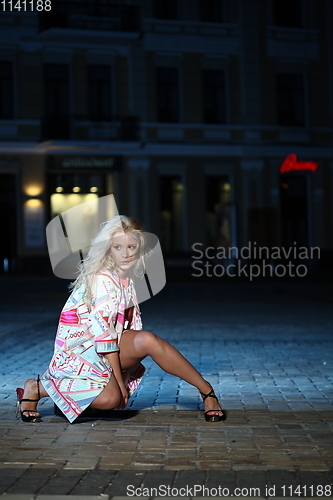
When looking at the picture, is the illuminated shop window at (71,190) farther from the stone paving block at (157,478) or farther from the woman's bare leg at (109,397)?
the stone paving block at (157,478)

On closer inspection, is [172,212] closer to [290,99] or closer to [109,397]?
[290,99]

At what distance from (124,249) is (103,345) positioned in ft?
2.21

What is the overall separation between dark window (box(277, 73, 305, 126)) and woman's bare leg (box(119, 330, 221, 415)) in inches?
1118

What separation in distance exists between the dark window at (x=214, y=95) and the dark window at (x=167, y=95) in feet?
3.98

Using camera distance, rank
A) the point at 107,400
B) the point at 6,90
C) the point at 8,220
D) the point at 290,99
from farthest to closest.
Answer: the point at 290,99, the point at 8,220, the point at 6,90, the point at 107,400

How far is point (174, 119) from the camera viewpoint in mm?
31969

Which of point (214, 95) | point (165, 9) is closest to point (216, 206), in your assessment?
point (214, 95)

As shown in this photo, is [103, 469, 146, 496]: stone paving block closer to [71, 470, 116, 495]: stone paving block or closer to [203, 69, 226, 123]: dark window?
[71, 470, 116, 495]: stone paving block

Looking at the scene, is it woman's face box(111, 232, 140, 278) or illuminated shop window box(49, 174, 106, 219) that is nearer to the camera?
woman's face box(111, 232, 140, 278)

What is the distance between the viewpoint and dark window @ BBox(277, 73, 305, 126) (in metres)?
33.1

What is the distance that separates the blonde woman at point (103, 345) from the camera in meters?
5.40

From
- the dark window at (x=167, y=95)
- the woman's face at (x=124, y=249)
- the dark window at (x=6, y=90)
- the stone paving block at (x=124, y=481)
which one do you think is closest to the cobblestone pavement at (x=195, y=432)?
the stone paving block at (x=124, y=481)

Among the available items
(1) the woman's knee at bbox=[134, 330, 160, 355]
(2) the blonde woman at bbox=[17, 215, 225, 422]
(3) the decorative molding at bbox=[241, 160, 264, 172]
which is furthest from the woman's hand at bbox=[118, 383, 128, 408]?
(3) the decorative molding at bbox=[241, 160, 264, 172]

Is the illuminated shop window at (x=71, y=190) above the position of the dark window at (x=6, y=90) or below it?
below
